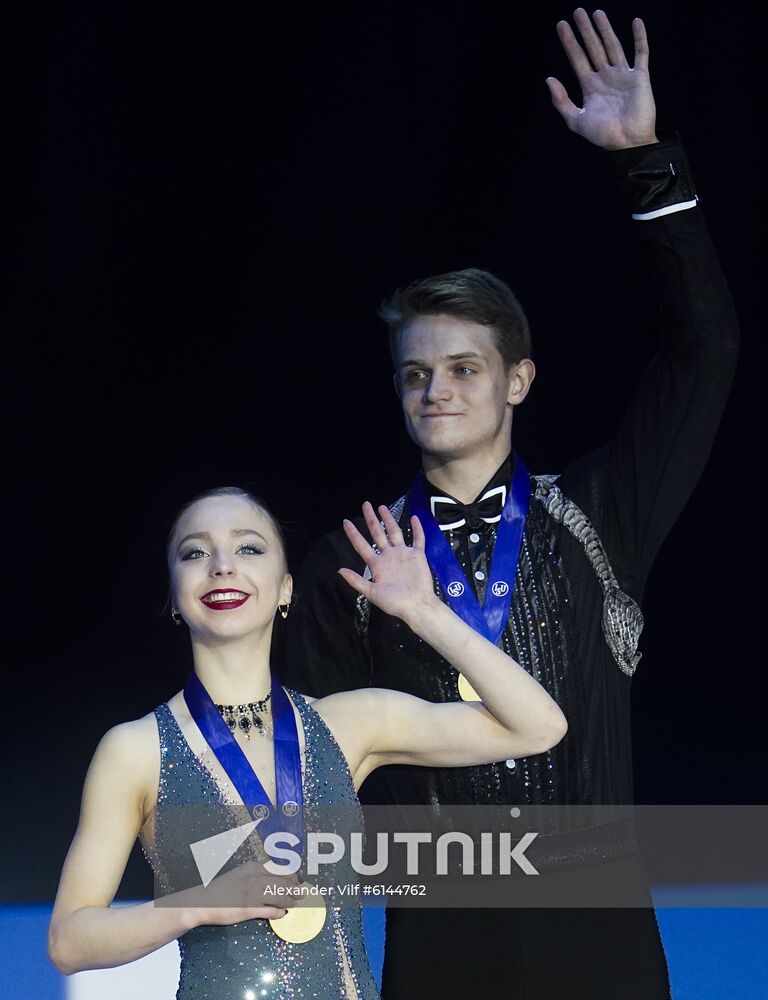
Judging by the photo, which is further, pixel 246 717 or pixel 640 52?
pixel 640 52

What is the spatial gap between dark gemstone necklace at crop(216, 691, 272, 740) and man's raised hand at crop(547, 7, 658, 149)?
51.6 inches

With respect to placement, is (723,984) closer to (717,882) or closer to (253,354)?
(717,882)

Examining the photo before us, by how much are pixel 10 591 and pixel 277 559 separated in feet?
7.69

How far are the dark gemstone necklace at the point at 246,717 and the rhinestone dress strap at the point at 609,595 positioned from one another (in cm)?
77

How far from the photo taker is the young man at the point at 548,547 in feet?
8.84

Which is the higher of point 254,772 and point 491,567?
point 491,567

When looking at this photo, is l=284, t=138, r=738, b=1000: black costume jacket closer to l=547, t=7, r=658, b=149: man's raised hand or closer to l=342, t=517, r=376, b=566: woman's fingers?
l=547, t=7, r=658, b=149: man's raised hand

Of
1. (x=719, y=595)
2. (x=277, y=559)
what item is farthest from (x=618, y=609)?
(x=719, y=595)

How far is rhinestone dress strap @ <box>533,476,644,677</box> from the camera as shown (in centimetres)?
290

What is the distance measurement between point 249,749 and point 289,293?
236 cm

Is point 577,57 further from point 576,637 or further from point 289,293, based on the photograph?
point 289,293

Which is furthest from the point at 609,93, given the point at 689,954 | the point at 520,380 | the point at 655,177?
the point at 689,954

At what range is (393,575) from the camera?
248cm

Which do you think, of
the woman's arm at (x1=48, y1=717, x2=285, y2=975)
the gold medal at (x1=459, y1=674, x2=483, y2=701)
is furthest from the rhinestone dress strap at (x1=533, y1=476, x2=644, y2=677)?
the woman's arm at (x1=48, y1=717, x2=285, y2=975)
